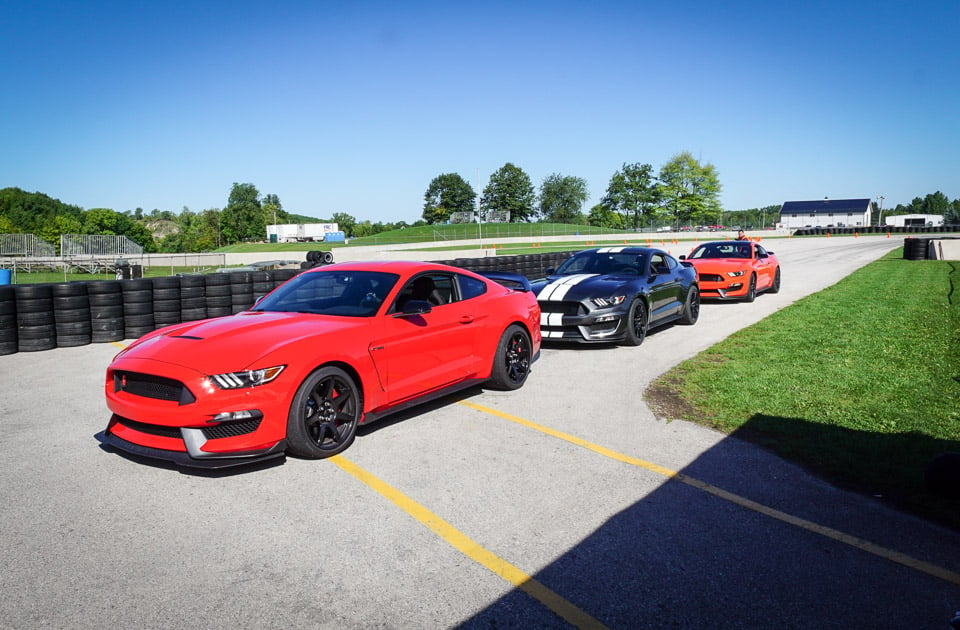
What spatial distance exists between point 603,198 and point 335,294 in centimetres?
12212

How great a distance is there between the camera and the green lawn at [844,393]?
4.40m

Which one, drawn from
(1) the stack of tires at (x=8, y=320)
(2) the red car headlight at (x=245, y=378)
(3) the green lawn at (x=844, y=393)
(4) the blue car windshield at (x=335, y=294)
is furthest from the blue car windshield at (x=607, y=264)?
(1) the stack of tires at (x=8, y=320)

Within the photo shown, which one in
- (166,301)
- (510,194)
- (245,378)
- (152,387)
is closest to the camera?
(245,378)

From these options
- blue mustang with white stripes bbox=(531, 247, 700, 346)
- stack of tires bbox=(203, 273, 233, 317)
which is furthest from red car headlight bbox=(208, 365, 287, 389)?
stack of tires bbox=(203, 273, 233, 317)

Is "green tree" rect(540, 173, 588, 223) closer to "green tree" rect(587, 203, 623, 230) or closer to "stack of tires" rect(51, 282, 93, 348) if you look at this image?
"green tree" rect(587, 203, 623, 230)

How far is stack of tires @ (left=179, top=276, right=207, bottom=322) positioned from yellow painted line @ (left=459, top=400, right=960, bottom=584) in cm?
868

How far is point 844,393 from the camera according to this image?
244 inches

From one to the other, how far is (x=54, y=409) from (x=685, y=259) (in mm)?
13221

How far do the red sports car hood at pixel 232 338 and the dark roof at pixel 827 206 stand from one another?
134644 millimetres

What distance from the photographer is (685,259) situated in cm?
1512

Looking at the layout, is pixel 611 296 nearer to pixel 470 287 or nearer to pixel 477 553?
pixel 470 287

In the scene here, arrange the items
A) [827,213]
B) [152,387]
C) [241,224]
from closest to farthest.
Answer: [152,387], [827,213], [241,224]

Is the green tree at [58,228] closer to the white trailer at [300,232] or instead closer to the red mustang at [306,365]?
the white trailer at [300,232]

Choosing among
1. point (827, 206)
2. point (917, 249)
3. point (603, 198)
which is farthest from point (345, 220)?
point (917, 249)
